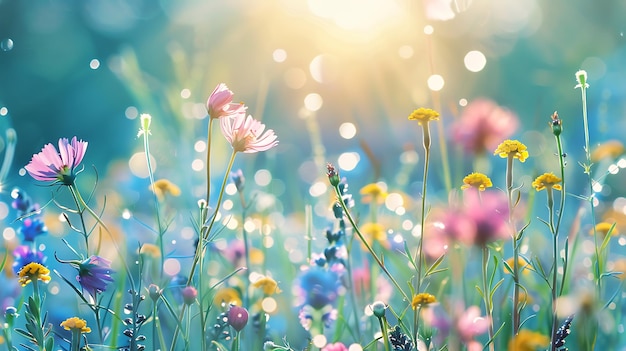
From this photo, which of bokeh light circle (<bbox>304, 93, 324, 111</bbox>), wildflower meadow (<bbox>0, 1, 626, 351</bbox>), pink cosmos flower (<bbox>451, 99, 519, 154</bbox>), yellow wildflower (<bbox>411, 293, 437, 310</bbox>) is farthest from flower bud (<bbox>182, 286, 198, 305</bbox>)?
bokeh light circle (<bbox>304, 93, 324, 111</bbox>)

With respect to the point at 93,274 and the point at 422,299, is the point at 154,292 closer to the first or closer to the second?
the point at 93,274

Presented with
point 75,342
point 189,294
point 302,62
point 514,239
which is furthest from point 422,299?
point 302,62

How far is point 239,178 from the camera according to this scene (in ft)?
3.23

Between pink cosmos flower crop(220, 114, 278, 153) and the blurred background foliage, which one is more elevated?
the blurred background foliage

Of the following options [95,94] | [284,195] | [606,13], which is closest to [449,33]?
[606,13]

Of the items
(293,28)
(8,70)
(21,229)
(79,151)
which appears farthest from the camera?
(8,70)

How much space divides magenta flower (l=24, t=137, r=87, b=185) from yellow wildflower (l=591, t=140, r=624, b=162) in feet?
3.07

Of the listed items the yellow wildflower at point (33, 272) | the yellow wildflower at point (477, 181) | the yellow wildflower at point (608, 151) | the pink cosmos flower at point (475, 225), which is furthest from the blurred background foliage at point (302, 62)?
the pink cosmos flower at point (475, 225)

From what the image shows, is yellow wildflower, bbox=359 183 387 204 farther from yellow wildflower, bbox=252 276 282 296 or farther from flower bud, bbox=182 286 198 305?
flower bud, bbox=182 286 198 305

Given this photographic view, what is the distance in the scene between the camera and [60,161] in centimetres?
79

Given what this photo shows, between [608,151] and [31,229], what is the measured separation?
3.27 feet

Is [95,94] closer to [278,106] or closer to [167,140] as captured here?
[278,106]

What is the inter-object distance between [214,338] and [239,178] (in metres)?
0.22

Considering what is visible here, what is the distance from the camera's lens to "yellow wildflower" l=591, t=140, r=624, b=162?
132cm
